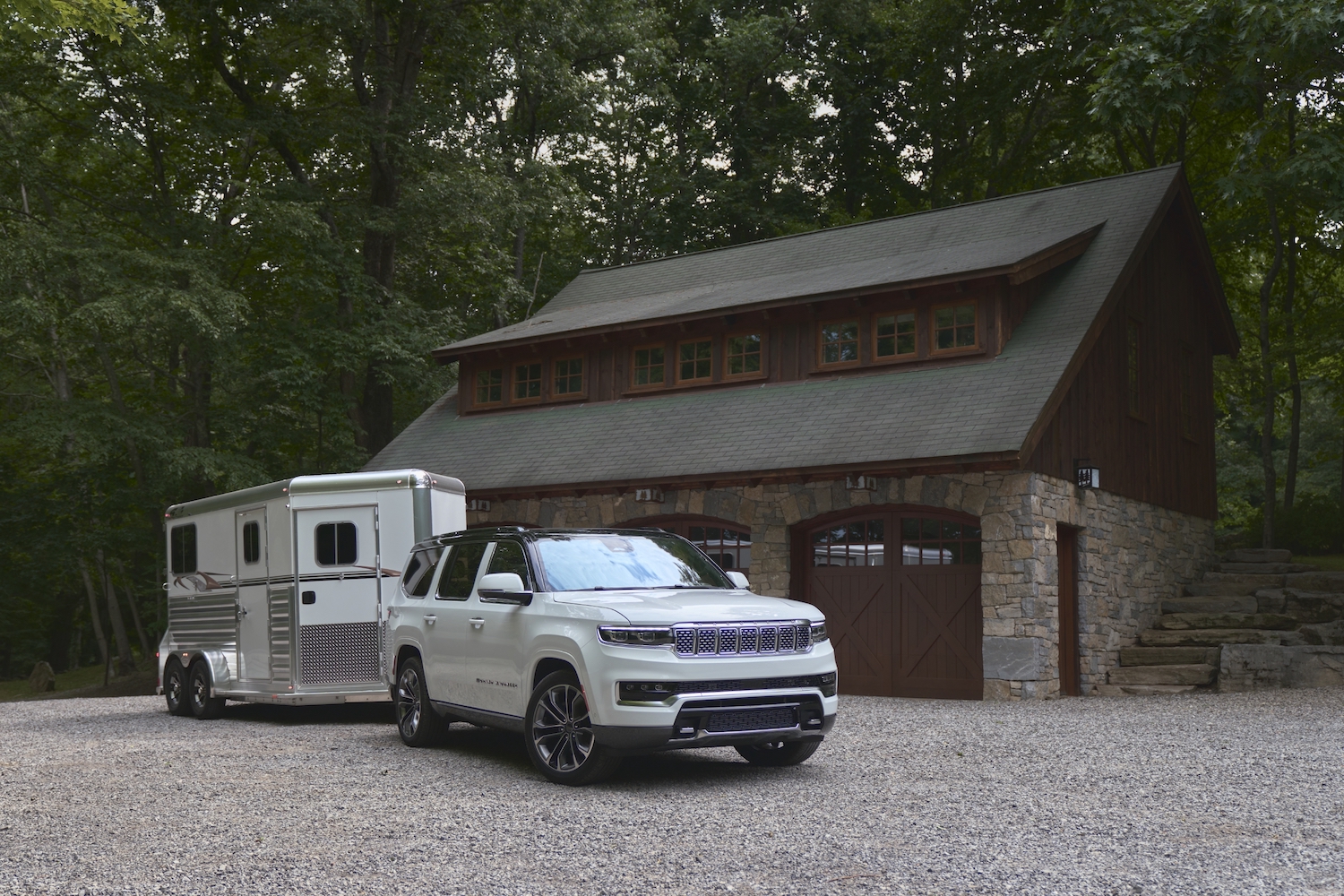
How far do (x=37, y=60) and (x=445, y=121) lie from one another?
8323mm

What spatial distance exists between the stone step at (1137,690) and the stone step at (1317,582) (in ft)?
13.6

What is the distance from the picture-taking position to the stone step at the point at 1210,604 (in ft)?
62.4

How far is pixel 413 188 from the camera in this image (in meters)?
27.2

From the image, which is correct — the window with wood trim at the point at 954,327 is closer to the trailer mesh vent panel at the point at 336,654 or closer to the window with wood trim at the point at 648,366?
the window with wood trim at the point at 648,366

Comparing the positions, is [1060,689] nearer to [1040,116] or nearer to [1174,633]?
[1174,633]

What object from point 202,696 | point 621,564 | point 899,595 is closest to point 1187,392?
point 899,595

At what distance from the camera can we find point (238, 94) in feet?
91.9

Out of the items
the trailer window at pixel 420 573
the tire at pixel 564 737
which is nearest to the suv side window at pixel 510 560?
the tire at pixel 564 737

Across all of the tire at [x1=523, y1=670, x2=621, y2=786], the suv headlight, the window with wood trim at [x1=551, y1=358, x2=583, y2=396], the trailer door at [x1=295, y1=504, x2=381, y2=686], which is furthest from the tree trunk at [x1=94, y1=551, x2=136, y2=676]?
the suv headlight

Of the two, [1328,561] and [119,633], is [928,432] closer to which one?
[1328,561]

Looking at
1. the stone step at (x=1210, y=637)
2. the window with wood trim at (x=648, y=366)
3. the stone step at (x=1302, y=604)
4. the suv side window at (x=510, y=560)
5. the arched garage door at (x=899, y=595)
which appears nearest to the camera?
the suv side window at (x=510, y=560)

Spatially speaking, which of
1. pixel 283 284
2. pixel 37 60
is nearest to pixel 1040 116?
pixel 283 284

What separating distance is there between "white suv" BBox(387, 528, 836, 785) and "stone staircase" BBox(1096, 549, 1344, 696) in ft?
30.4

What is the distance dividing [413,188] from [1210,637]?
18.2m
